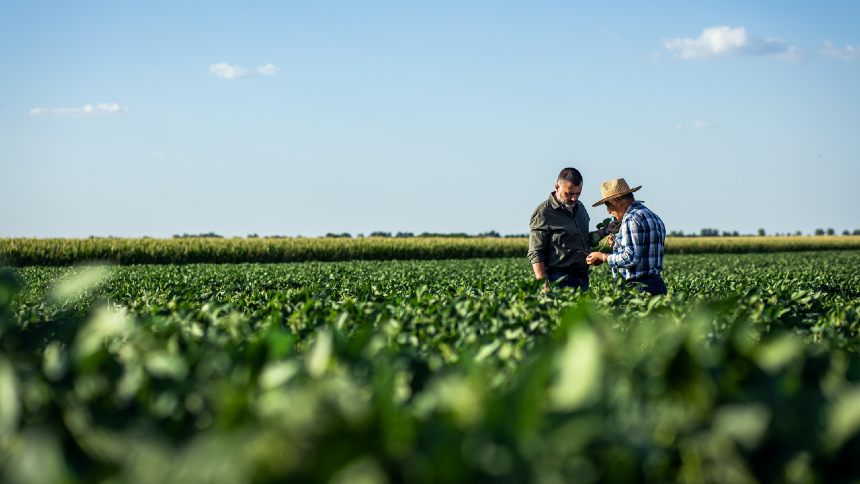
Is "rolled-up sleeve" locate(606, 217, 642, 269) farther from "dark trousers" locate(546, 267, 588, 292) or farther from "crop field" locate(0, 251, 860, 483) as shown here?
"crop field" locate(0, 251, 860, 483)

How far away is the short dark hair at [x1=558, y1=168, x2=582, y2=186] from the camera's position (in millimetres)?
8680

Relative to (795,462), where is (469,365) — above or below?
above

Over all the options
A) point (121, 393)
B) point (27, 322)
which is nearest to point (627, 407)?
point (121, 393)

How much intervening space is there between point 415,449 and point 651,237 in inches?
274

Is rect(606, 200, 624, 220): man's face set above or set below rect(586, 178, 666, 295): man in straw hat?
above

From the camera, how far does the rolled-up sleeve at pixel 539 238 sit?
29.1 feet

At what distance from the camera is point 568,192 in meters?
8.73

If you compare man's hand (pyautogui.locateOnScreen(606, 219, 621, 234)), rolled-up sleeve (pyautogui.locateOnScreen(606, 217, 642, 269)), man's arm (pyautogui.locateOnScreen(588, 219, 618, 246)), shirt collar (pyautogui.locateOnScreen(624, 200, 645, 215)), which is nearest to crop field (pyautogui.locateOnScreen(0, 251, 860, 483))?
rolled-up sleeve (pyautogui.locateOnScreen(606, 217, 642, 269))

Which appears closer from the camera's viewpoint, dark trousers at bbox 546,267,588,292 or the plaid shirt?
the plaid shirt

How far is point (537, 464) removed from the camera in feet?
4.41

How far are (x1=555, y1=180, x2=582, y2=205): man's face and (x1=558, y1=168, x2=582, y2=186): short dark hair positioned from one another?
0.10 feet

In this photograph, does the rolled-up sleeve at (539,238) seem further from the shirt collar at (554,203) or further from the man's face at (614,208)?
the man's face at (614,208)

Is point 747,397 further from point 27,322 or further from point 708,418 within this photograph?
point 27,322

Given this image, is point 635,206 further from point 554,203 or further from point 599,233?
point 599,233
